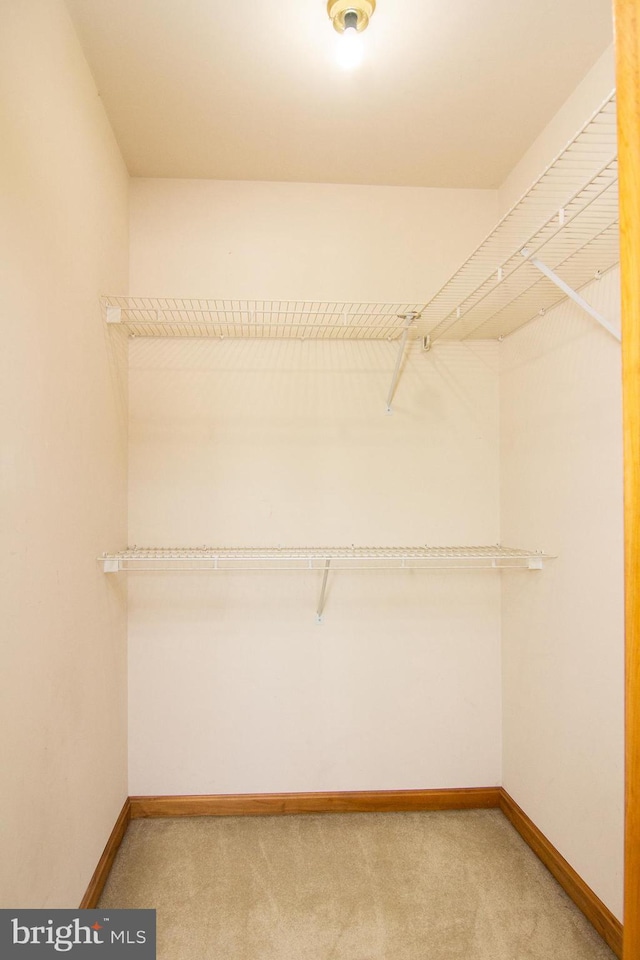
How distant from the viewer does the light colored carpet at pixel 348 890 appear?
5.03 feet

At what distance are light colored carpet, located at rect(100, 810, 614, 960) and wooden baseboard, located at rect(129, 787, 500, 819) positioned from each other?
0.04 metres

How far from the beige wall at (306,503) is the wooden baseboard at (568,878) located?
0.22m

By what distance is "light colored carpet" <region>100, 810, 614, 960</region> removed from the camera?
5.03 ft

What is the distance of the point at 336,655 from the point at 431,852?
0.78 metres

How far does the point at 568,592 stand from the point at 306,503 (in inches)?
41.9

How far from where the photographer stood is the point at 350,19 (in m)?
1.42

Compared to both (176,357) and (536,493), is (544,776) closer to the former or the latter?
(536,493)

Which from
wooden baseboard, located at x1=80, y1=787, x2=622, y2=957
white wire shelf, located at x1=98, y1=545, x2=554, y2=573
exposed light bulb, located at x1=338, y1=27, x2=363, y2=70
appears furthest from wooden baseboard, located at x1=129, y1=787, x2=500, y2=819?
exposed light bulb, located at x1=338, y1=27, x2=363, y2=70

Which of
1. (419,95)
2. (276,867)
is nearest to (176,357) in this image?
(419,95)

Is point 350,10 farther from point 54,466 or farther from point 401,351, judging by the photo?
point 54,466

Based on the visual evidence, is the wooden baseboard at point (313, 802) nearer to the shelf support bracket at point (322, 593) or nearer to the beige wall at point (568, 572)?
the beige wall at point (568, 572)

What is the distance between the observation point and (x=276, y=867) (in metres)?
1.85

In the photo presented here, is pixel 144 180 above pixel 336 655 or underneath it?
above

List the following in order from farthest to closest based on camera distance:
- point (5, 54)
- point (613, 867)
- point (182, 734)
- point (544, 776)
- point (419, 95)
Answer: point (182, 734) → point (544, 776) → point (419, 95) → point (613, 867) → point (5, 54)
